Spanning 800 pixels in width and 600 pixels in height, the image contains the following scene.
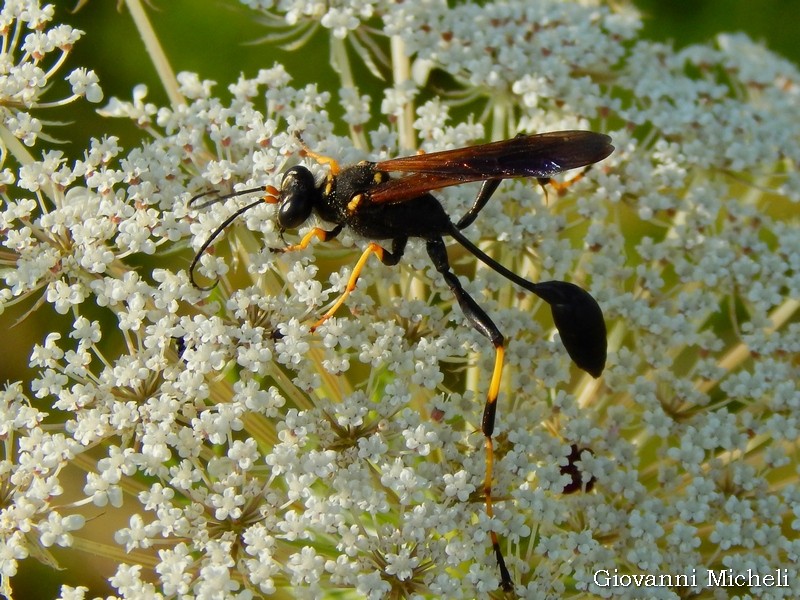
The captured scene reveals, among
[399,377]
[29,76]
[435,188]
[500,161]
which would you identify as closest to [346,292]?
[399,377]

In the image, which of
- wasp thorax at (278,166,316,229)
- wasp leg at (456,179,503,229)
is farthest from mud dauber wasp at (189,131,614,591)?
wasp leg at (456,179,503,229)

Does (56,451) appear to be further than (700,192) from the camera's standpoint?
No

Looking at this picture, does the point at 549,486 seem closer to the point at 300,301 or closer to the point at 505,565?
the point at 505,565

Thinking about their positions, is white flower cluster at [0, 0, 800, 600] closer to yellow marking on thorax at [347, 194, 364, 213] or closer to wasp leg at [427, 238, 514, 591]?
wasp leg at [427, 238, 514, 591]

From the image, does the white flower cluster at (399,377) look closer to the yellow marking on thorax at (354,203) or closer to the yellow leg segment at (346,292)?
the yellow leg segment at (346,292)

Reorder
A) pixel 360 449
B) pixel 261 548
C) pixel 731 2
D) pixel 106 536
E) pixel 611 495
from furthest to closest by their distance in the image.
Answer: pixel 731 2 → pixel 106 536 → pixel 611 495 → pixel 360 449 → pixel 261 548

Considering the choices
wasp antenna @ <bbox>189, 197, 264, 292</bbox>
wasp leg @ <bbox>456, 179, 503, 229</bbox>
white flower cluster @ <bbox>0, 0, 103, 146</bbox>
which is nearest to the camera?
wasp antenna @ <bbox>189, 197, 264, 292</bbox>

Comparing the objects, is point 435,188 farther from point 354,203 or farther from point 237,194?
point 237,194

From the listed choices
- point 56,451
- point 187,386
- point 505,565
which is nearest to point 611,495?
point 505,565
